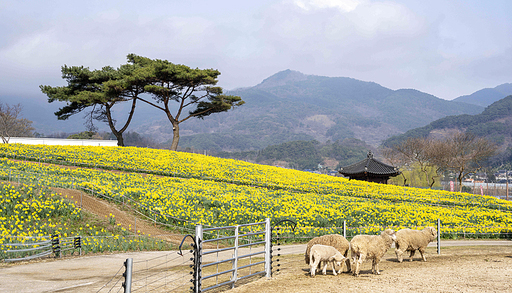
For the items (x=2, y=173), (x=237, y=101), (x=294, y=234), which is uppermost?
(x=237, y=101)

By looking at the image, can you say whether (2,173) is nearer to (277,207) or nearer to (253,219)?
(253,219)

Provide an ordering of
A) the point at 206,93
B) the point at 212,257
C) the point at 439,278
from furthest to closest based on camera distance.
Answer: the point at 206,93, the point at 212,257, the point at 439,278

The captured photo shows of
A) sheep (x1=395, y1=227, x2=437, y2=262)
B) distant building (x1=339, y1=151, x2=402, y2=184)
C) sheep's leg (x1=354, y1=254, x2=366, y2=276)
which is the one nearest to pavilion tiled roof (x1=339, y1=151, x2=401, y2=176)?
distant building (x1=339, y1=151, x2=402, y2=184)

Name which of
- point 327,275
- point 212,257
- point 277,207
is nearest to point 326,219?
point 277,207

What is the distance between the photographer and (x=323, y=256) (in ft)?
35.6

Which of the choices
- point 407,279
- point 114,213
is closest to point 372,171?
point 114,213

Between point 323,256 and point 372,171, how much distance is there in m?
40.6

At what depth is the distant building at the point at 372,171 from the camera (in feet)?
161

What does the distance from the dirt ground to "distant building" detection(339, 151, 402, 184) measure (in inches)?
1401

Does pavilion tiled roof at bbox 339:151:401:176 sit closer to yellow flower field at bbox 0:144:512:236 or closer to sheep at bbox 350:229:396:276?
yellow flower field at bbox 0:144:512:236

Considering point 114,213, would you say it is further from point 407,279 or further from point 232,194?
point 407,279

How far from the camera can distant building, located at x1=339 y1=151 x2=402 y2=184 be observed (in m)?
49.0

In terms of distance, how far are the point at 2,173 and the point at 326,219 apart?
18566 millimetres

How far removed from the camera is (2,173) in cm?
2183
